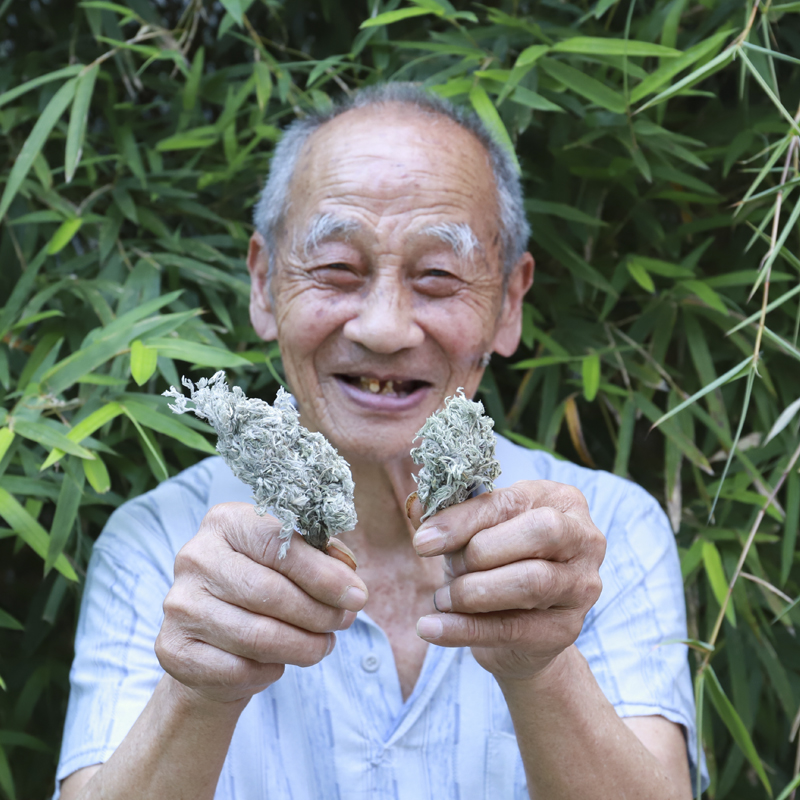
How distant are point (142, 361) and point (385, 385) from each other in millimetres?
395

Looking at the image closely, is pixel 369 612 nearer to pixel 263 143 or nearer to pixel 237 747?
pixel 237 747

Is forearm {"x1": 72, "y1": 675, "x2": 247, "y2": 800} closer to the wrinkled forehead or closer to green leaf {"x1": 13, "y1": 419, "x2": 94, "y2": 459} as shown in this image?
green leaf {"x1": 13, "y1": 419, "x2": 94, "y2": 459}

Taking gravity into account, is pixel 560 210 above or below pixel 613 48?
below

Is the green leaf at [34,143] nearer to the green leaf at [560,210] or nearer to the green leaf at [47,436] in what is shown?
the green leaf at [47,436]

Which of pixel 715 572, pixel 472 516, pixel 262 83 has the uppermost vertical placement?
pixel 262 83

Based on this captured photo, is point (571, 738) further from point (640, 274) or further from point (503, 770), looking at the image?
point (640, 274)

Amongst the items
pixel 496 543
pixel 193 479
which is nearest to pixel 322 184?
pixel 193 479

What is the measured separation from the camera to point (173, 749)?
91 centimetres

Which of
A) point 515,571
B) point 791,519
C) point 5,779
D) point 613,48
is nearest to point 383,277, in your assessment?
point 515,571

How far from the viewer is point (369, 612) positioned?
131cm

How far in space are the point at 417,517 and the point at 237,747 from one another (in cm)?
58

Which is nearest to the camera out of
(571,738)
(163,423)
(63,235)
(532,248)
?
(571,738)

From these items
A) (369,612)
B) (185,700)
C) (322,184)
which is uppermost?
(322,184)

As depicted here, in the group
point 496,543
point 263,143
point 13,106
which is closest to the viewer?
point 496,543
